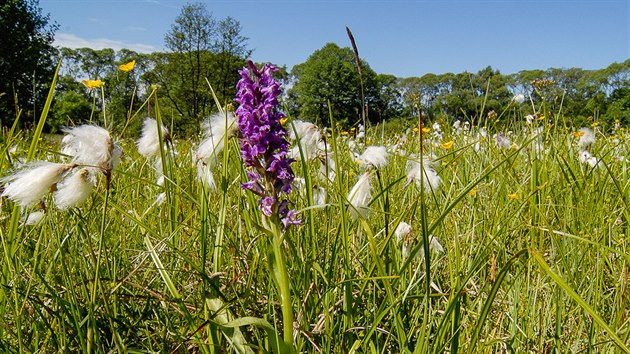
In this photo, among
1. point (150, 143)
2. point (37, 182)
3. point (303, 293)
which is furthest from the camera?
point (150, 143)

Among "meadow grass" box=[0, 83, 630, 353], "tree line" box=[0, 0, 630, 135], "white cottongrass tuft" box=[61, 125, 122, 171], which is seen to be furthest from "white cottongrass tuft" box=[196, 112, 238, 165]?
"tree line" box=[0, 0, 630, 135]

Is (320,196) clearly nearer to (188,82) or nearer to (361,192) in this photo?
(361,192)

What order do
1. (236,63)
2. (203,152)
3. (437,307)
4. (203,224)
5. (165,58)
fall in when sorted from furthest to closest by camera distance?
(165,58) → (236,63) → (203,152) → (437,307) → (203,224)

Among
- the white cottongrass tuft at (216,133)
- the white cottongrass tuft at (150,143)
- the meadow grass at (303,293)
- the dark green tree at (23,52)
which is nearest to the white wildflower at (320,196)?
the meadow grass at (303,293)

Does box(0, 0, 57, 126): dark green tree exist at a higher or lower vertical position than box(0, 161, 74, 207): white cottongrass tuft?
higher

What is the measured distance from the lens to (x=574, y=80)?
332 ft

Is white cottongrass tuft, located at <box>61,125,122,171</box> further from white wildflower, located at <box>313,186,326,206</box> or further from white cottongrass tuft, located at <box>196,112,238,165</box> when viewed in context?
white wildflower, located at <box>313,186,326,206</box>

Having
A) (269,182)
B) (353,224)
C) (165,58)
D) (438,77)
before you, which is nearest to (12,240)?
(269,182)

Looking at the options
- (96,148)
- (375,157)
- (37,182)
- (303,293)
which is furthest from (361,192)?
(37,182)

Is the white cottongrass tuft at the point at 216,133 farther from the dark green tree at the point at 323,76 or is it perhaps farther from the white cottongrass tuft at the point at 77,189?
the dark green tree at the point at 323,76

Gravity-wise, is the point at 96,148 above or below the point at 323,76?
below

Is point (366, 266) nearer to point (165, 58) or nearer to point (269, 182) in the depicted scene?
point (269, 182)

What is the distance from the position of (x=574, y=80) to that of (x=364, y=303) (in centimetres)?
11599

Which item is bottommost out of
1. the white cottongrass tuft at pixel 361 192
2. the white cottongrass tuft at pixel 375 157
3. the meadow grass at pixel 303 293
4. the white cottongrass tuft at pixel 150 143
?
the meadow grass at pixel 303 293
